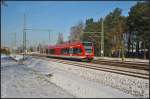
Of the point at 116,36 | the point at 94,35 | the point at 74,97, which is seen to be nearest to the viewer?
the point at 74,97

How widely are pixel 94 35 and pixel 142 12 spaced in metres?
28.8

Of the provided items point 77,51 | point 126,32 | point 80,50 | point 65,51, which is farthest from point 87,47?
point 126,32

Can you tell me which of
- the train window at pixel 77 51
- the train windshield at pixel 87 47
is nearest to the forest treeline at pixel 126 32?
the train windshield at pixel 87 47

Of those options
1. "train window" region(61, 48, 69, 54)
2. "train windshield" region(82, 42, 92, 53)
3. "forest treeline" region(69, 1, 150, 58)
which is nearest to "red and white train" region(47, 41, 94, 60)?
"train windshield" region(82, 42, 92, 53)

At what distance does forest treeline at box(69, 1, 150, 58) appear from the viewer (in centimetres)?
6033

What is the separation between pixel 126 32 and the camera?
78.7 metres

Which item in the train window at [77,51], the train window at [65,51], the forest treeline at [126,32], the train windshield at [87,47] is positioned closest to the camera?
the train window at [77,51]

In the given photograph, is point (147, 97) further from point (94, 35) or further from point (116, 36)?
point (94, 35)

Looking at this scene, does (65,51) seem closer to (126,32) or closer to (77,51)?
(77,51)

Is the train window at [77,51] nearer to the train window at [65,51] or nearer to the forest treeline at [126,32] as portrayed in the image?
the train window at [65,51]

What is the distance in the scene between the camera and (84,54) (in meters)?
44.7

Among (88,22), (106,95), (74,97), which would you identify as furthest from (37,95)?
(88,22)

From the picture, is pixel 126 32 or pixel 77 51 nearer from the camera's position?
pixel 77 51

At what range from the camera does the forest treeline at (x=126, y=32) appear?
198 feet
